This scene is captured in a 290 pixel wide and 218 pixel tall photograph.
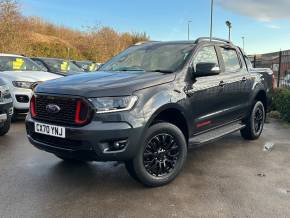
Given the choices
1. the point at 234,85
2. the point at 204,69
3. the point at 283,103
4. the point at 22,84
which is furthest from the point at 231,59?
the point at 22,84

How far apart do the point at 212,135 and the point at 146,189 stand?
143 cm

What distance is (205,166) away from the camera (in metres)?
5.11

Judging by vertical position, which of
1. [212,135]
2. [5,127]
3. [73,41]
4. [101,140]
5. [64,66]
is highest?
[73,41]

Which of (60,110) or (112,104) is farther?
(60,110)

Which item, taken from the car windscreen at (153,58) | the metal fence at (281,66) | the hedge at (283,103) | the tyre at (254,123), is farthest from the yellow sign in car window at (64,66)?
the tyre at (254,123)

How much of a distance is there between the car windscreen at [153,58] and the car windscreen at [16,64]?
480cm

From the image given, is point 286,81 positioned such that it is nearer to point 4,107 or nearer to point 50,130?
point 4,107

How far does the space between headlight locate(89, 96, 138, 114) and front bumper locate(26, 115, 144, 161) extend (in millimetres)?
139

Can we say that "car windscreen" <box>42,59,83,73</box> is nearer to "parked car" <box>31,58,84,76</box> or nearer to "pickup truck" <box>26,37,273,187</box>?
"parked car" <box>31,58,84,76</box>

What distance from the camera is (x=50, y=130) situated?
408cm

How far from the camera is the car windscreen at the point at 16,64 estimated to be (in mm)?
9477

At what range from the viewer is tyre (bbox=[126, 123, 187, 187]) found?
404cm

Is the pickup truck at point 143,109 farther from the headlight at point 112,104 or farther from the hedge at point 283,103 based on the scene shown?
the hedge at point 283,103

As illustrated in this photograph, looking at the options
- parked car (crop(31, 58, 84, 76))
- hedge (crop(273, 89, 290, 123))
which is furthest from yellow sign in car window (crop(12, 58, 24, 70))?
hedge (crop(273, 89, 290, 123))
